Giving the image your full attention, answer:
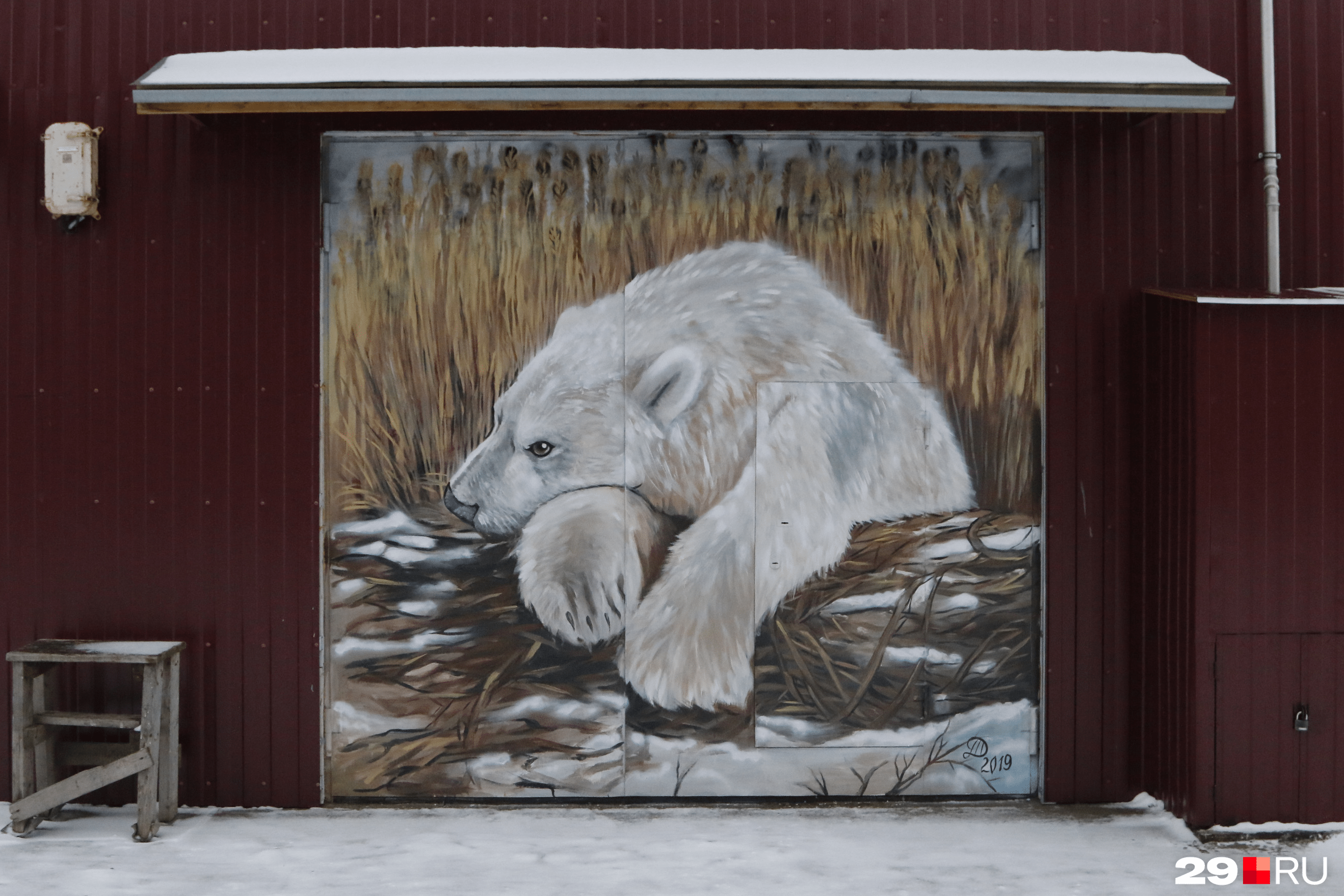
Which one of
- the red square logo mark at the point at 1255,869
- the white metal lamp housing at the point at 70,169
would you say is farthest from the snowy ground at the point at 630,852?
the white metal lamp housing at the point at 70,169

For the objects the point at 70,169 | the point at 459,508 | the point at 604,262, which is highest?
the point at 70,169

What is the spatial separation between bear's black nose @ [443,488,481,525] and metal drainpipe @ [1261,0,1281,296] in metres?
4.12

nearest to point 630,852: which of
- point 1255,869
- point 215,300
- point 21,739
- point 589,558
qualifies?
point 589,558

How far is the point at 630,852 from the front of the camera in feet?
17.4

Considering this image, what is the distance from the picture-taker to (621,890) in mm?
4875

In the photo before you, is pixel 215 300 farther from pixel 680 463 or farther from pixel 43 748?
pixel 680 463

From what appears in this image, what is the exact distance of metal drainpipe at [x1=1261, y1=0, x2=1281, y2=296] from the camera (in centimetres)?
577

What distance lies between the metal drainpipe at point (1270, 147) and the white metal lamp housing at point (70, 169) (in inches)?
229

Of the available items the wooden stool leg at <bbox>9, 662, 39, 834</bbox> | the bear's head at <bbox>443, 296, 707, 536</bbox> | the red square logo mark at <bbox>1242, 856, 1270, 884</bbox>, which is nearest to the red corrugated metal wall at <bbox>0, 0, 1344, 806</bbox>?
the wooden stool leg at <bbox>9, 662, 39, 834</bbox>

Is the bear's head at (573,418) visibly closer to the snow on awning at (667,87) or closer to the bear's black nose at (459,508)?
the bear's black nose at (459,508)

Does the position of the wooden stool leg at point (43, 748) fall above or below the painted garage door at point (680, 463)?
below

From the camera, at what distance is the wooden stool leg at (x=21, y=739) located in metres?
5.43

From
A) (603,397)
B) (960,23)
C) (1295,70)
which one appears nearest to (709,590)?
(603,397)

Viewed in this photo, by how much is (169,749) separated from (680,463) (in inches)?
111
